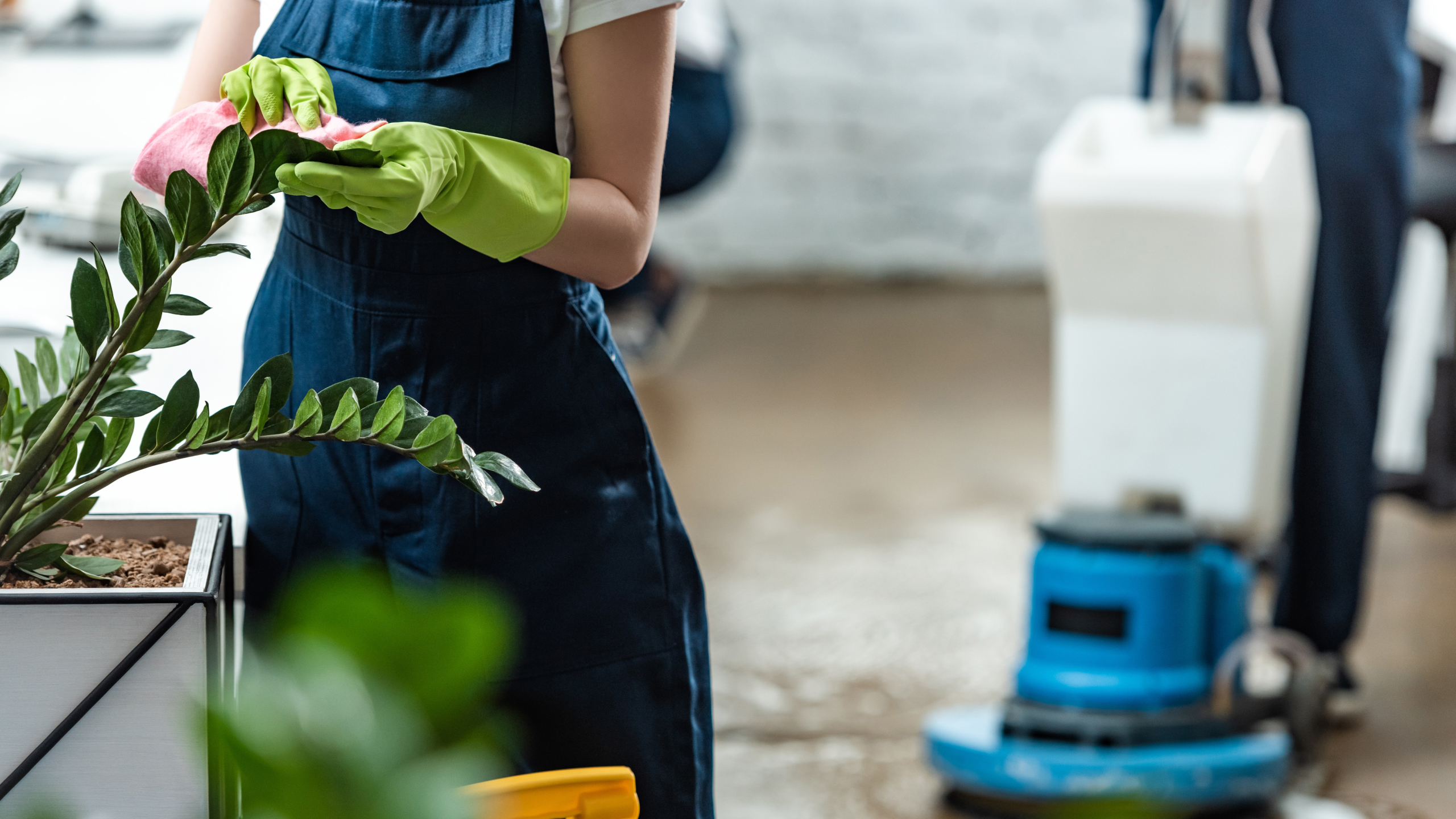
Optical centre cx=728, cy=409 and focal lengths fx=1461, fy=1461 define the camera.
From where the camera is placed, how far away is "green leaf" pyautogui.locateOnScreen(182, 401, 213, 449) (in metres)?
0.73

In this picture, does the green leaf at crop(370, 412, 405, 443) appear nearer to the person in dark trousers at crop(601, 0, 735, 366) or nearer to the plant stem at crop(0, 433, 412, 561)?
the plant stem at crop(0, 433, 412, 561)

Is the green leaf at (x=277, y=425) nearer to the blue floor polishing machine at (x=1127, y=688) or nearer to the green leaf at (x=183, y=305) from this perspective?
the green leaf at (x=183, y=305)

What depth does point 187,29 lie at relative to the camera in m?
1.96


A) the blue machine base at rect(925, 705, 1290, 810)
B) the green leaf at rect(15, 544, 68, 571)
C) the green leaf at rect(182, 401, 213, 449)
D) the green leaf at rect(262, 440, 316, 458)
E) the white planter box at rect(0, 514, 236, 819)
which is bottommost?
the blue machine base at rect(925, 705, 1290, 810)

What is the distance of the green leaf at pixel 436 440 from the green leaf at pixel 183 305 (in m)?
0.12

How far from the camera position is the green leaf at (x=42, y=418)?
75cm

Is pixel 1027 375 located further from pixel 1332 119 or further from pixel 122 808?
pixel 122 808

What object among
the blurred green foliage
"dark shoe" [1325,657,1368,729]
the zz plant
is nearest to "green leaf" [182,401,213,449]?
the zz plant

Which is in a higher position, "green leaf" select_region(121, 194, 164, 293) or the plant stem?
"green leaf" select_region(121, 194, 164, 293)

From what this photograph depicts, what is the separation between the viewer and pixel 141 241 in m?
0.69

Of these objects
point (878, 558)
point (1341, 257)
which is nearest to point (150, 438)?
point (1341, 257)

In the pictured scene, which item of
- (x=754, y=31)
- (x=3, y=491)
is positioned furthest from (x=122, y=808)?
(x=754, y=31)

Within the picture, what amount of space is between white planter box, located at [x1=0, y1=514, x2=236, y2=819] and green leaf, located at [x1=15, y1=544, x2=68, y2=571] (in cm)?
5

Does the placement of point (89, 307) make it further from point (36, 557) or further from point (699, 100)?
point (699, 100)
